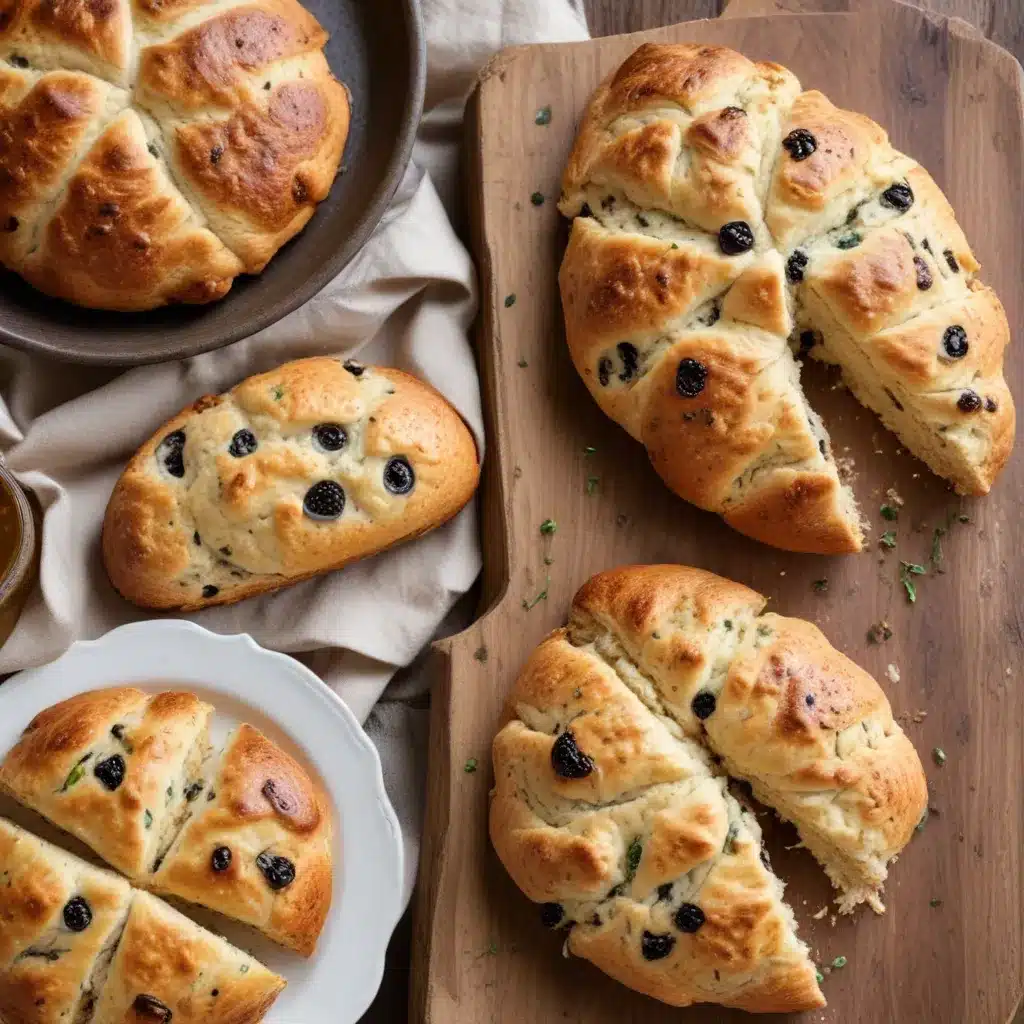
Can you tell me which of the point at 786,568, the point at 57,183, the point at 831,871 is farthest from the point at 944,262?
the point at 57,183

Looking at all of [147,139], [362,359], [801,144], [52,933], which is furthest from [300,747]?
[801,144]

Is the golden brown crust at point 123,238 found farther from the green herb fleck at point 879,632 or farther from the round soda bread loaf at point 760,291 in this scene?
the green herb fleck at point 879,632

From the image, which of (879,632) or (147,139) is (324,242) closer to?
(147,139)

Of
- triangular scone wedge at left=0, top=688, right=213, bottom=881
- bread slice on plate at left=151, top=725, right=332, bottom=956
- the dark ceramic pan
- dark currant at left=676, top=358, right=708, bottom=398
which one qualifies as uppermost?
the dark ceramic pan

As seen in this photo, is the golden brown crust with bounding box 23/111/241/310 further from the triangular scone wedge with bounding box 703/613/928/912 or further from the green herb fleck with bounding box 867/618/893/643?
the green herb fleck with bounding box 867/618/893/643

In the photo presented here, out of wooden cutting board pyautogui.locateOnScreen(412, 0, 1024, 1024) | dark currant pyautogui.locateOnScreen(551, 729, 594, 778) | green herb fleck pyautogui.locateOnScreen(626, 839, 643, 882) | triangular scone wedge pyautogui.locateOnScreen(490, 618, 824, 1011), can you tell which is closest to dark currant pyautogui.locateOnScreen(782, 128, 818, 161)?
wooden cutting board pyautogui.locateOnScreen(412, 0, 1024, 1024)

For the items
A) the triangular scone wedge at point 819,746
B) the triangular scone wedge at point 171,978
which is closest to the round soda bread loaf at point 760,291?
the triangular scone wedge at point 819,746

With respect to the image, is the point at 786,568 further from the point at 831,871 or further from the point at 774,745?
the point at 831,871
